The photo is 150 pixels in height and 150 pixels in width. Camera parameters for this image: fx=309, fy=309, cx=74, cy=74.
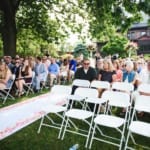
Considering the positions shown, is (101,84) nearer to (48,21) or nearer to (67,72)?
(67,72)

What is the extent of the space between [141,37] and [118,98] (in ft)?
264

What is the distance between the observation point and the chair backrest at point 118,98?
6371 mm

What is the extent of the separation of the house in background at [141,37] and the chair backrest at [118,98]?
77830 millimetres

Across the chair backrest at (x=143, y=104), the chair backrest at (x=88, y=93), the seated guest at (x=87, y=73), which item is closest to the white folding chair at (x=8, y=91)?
the seated guest at (x=87, y=73)

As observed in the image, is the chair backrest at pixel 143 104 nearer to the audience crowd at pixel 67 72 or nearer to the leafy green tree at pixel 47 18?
the audience crowd at pixel 67 72

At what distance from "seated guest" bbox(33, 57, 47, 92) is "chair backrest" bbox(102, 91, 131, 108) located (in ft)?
19.7

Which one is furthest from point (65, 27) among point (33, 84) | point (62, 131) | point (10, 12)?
point (62, 131)

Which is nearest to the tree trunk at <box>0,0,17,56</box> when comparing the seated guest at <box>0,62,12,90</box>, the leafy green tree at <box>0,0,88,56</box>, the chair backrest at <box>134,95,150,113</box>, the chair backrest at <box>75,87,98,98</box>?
the leafy green tree at <box>0,0,88,56</box>

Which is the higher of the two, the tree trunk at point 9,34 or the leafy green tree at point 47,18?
the leafy green tree at point 47,18

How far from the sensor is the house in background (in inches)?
3278

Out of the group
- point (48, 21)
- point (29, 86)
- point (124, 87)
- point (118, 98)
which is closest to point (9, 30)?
point (48, 21)

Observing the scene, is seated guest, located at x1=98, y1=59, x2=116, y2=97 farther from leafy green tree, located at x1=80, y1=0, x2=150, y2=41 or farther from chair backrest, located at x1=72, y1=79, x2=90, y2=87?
leafy green tree, located at x1=80, y1=0, x2=150, y2=41

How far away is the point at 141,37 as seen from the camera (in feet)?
277

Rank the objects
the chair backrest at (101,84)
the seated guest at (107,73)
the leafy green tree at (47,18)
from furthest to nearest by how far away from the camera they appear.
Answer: the leafy green tree at (47,18) < the seated guest at (107,73) < the chair backrest at (101,84)
